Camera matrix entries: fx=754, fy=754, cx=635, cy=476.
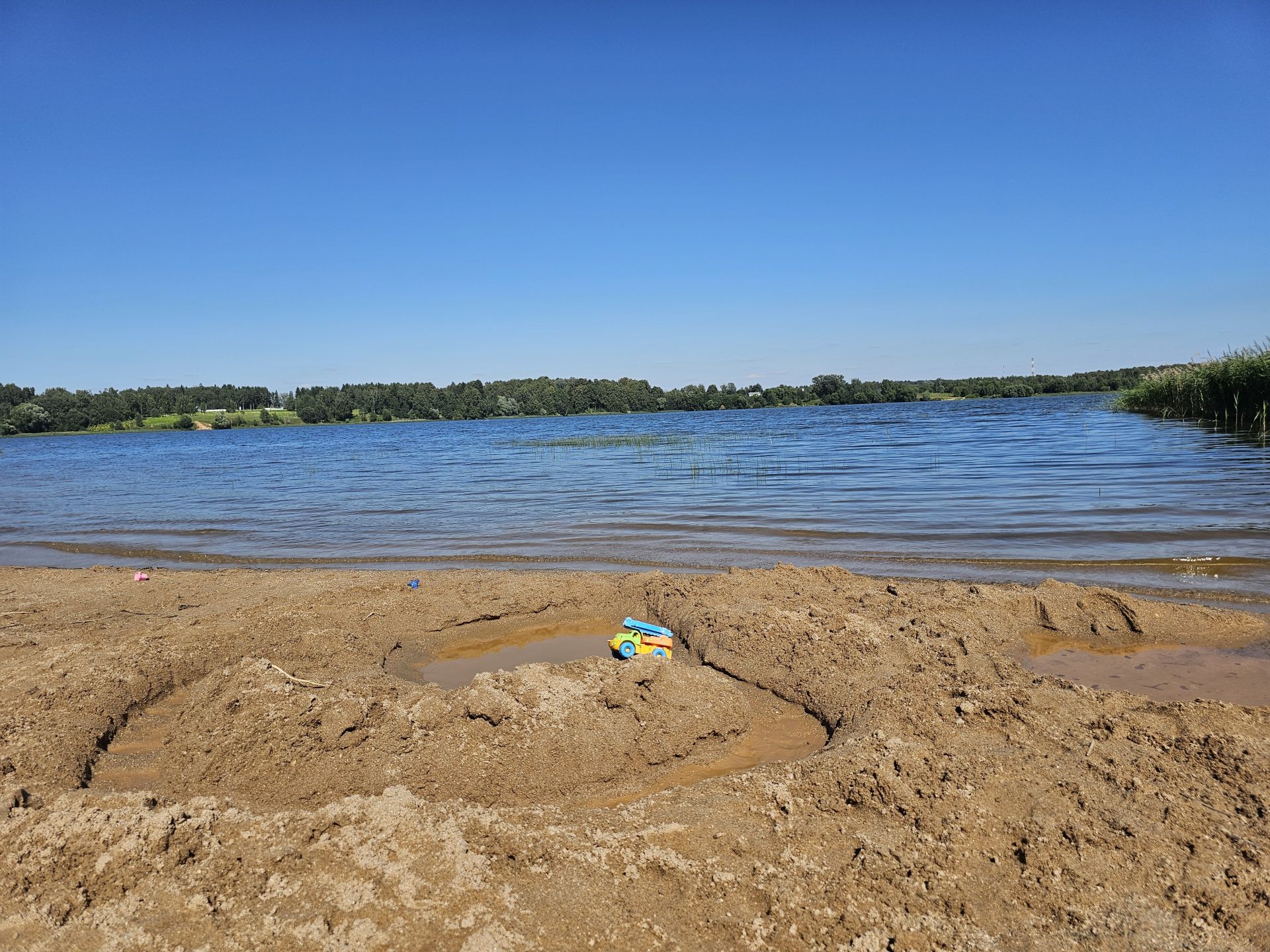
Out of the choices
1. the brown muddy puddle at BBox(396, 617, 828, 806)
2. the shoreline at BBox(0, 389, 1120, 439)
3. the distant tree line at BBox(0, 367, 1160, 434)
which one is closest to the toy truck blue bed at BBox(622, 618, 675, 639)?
the brown muddy puddle at BBox(396, 617, 828, 806)

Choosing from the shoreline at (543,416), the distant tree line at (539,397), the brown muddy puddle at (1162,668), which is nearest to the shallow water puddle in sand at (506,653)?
the brown muddy puddle at (1162,668)

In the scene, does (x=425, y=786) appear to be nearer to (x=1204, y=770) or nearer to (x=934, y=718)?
(x=934, y=718)

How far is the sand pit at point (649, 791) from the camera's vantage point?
8.10ft

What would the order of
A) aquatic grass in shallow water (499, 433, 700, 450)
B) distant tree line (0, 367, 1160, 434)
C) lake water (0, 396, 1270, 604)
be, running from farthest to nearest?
distant tree line (0, 367, 1160, 434), aquatic grass in shallow water (499, 433, 700, 450), lake water (0, 396, 1270, 604)

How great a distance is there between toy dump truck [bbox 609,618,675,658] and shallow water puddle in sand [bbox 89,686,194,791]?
2.79 meters

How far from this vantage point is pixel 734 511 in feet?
41.9

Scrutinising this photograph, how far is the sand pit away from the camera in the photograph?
2.47 m

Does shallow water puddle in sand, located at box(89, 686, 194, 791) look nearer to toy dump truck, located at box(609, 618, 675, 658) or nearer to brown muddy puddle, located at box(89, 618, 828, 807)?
brown muddy puddle, located at box(89, 618, 828, 807)

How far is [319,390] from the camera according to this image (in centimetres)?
11444

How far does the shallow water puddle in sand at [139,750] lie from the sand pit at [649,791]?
0.02 meters

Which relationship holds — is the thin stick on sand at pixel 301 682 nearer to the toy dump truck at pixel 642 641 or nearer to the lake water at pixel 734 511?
the toy dump truck at pixel 642 641

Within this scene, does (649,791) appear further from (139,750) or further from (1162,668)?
(1162,668)

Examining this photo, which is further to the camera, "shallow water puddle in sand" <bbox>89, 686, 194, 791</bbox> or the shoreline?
the shoreline

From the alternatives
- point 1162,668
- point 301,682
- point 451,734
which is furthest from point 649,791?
point 1162,668
